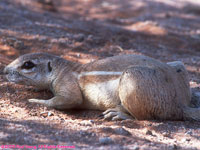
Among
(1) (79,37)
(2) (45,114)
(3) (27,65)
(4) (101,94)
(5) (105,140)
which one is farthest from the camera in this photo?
(1) (79,37)

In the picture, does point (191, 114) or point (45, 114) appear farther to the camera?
point (45, 114)

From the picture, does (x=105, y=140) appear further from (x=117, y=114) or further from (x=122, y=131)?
(x=117, y=114)

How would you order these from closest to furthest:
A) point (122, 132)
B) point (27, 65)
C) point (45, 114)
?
1. point (122, 132)
2. point (45, 114)
3. point (27, 65)

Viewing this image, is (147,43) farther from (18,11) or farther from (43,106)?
(43,106)

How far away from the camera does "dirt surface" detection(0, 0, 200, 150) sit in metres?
4.28

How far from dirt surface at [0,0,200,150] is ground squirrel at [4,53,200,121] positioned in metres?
0.20

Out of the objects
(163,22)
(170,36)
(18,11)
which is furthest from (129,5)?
(18,11)

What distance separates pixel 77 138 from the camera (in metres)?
4.23

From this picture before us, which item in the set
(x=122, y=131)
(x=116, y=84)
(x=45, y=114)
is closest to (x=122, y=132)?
(x=122, y=131)

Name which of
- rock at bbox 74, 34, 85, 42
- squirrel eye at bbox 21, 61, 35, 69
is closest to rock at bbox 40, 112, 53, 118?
squirrel eye at bbox 21, 61, 35, 69

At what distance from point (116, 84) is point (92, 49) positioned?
3.47 metres

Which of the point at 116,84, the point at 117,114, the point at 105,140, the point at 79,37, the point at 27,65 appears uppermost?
the point at 79,37

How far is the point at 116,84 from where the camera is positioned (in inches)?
224

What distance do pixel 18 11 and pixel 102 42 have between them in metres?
3.59
